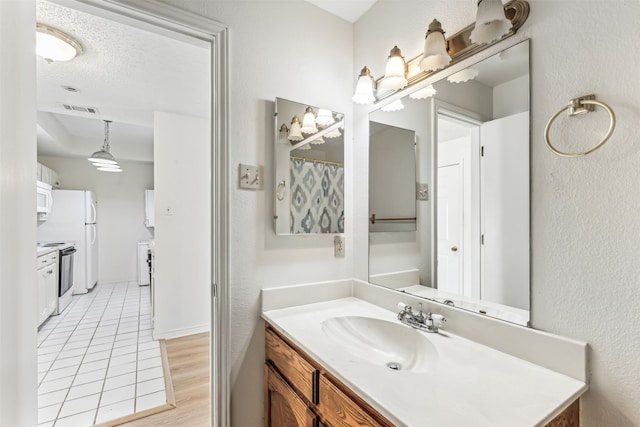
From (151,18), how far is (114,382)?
242 centimetres

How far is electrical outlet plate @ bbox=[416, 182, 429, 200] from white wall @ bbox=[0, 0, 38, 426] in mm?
1306

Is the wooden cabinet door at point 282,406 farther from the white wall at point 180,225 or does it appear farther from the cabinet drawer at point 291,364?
the white wall at point 180,225

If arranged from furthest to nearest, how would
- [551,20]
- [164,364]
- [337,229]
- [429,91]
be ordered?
[164,364] < [337,229] < [429,91] < [551,20]

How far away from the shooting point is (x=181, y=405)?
192 centimetres

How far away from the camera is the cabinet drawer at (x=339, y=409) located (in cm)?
76

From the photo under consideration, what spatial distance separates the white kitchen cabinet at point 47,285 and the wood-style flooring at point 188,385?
152cm

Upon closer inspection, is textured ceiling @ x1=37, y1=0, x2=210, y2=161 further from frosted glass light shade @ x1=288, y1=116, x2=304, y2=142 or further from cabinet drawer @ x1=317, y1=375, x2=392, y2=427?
cabinet drawer @ x1=317, y1=375, x2=392, y2=427

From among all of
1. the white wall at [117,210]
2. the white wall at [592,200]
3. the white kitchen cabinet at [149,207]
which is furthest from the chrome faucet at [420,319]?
the white wall at [117,210]

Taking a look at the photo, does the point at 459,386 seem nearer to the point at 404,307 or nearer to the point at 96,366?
the point at 404,307

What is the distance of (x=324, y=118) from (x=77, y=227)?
190 inches

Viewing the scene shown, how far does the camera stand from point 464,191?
3.87ft

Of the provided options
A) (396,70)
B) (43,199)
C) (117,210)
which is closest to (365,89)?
(396,70)

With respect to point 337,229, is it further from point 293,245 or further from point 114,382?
point 114,382

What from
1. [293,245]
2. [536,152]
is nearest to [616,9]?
[536,152]
